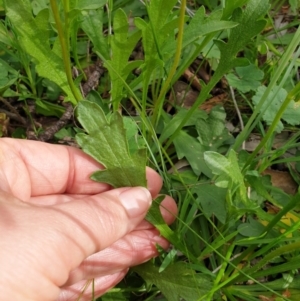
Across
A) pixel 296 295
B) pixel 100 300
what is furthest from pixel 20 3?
pixel 296 295

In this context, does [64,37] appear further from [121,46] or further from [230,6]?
[230,6]

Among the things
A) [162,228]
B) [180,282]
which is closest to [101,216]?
[162,228]

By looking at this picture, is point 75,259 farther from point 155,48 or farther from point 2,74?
point 2,74


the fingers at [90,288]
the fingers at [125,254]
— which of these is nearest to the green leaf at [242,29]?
the fingers at [125,254]

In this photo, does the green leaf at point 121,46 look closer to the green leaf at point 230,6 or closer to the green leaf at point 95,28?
the green leaf at point 95,28

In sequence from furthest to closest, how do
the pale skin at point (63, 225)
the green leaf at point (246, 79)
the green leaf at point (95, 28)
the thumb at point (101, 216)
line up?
the green leaf at point (246, 79), the green leaf at point (95, 28), the thumb at point (101, 216), the pale skin at point (63, 225)

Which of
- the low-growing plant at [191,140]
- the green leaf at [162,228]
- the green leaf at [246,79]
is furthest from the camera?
the green leaf at [246,79]
